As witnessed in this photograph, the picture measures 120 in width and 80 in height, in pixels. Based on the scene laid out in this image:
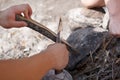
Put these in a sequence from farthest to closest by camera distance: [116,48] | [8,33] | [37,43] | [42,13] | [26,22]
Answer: [42,13], [8,33], [37,43], [116,48], [26,22]

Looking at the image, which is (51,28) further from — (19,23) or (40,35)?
(19,23)

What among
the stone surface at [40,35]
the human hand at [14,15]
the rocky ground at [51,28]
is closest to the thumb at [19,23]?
the human hand at [14,15]

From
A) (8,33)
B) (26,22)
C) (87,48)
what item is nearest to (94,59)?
(87,48)

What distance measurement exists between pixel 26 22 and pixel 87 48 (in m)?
0.50

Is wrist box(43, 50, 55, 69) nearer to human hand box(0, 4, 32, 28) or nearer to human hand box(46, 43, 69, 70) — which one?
human hand box(46, 43, 69, 70)

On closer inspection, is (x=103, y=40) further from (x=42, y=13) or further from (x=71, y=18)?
(x=42, y=13)

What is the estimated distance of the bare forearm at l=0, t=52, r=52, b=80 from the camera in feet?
5.56

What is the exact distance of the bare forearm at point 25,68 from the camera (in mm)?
1693

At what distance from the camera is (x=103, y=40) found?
232cm

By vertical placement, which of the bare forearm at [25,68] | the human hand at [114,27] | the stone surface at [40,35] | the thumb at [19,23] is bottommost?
the stone surface at [40,35]

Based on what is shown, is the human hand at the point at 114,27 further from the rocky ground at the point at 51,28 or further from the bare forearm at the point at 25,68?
the bare forearm at the point at 25,68

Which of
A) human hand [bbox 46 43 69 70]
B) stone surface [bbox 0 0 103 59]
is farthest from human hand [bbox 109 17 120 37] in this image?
human hand [bbox 46 43 69 70]

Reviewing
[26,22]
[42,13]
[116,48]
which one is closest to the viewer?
[26,22]

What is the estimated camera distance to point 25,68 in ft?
5.68
